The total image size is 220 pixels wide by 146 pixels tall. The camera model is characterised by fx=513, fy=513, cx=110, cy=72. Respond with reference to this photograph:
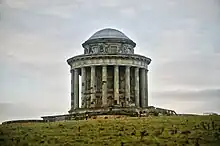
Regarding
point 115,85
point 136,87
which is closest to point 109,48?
point 115,85

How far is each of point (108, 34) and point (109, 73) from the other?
4519 millimetres

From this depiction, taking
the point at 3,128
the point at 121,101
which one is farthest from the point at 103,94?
the point at 3,128

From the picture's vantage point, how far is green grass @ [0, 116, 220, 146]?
27.8 metres

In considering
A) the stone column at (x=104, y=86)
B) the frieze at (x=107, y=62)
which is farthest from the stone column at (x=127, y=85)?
the stone column at (x=104, y=86)

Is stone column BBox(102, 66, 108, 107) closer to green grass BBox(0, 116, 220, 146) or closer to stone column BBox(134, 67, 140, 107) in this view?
stone column BBox(134, 67, 140, 107)

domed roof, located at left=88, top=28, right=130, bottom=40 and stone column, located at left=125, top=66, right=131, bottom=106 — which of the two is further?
domed roof, located at left=88, top=28, right=130, bottom=40

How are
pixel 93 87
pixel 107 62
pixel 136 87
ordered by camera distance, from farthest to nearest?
pixel 136 87
pixel 93 87
pixel 107 62

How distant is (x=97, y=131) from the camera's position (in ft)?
101

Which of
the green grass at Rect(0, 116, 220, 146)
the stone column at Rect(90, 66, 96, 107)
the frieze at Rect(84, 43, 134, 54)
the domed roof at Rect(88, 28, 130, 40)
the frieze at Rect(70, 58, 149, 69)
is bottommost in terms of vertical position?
the green grass at Rect(0, 116, 220, 146)

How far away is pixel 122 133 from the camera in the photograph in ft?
97.9

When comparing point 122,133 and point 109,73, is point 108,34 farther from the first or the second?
point 122,133

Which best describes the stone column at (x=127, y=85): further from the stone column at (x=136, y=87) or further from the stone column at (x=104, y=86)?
the stone column at (x=104, y=86)

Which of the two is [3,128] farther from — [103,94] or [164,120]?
[103,94]

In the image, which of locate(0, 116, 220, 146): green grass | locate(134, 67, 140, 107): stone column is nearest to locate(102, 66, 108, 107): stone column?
locate(134, 67, 140, 107): stone column
